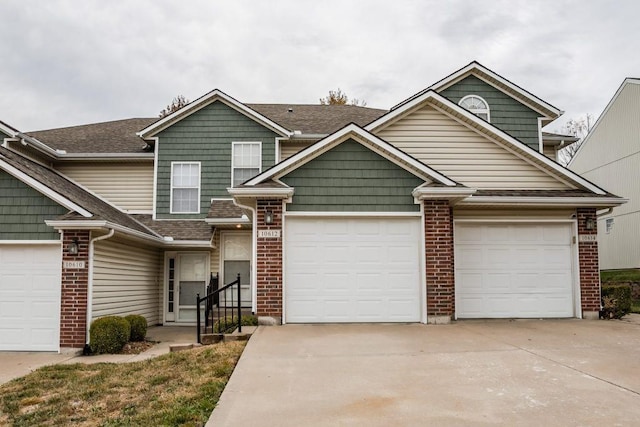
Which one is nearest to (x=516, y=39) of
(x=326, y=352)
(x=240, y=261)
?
(x=240, y=261)

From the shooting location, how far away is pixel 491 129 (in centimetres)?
1211

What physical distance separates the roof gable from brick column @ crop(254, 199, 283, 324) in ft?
23.3

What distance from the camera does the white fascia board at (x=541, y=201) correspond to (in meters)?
11.3

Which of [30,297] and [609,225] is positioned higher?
[609,225]

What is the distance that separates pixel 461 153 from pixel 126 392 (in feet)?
30.1

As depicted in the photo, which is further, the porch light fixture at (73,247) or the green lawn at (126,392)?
the porch light fixture at (73,247)

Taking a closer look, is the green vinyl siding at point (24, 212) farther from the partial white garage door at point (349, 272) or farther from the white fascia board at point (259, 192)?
the partial white garage door at point (349, 272)

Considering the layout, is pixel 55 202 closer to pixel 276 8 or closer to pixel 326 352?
pixel 326 352

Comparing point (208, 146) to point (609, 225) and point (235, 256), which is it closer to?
point (235, 256)

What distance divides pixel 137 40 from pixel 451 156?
1360 centimetres

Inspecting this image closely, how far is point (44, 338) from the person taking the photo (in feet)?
35.0

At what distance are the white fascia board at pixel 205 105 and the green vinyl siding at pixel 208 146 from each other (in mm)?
137

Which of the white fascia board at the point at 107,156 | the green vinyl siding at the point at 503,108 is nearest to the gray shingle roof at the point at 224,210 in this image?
the white fascia board at the point at 107,156

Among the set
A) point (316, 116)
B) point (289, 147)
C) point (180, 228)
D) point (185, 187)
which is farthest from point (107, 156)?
point (316, 116)
